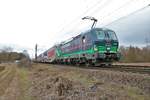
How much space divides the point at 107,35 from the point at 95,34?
3.95ft

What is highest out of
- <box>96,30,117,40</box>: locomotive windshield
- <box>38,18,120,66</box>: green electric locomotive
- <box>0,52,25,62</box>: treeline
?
<box>0,52,25,62</box>: treeline

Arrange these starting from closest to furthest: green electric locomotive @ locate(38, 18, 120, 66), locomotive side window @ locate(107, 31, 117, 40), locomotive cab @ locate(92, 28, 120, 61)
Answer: locomotive cab @ locate(92, 28, 120, 61)
green electric locomotive @ locate(38, 18, 120, 66)
locomotive side window @ locate(107, 31, 117, 40)

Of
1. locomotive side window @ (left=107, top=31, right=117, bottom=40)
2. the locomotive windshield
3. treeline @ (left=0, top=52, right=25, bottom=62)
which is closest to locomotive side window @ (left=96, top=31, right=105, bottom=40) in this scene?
the locomotive windshield

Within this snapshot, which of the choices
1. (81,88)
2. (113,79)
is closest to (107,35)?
(113,79)

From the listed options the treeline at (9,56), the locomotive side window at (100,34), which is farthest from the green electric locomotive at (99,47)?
the treeline at (9,56)

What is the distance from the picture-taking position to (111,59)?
25.9 meters

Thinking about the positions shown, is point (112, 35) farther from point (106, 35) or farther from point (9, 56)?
point (9, 56)

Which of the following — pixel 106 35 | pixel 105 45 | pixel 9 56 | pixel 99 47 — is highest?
pixel 9 56

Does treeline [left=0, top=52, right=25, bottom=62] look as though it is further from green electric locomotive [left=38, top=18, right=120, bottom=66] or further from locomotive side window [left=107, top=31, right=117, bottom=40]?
locomotive side window [left=107, top=31, right=117, bottom=40]

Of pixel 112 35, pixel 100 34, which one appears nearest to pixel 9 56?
pixel 112 35

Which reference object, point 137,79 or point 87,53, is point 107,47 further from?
point 137,79

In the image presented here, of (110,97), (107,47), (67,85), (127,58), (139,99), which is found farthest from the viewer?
(127,58)

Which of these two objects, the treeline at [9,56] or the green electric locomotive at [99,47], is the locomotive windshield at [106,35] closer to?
the green electric locomotive at [99,47]

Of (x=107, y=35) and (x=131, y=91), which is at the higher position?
(x=107, y=35)
